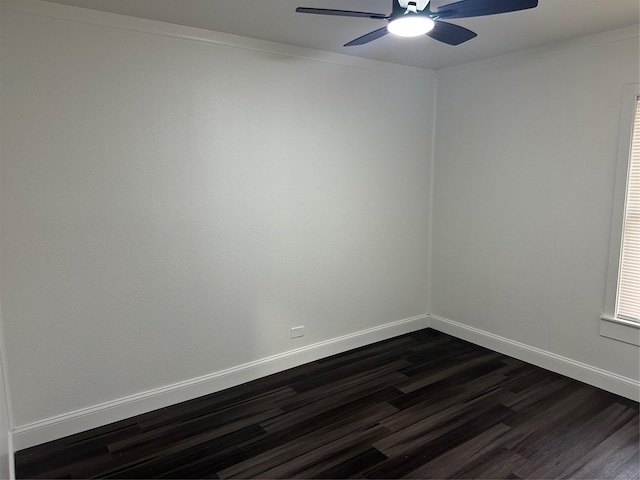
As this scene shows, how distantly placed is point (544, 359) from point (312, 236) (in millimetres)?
2131

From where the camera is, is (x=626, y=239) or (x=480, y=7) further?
(x=626, y=239)

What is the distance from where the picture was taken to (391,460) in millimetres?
2463

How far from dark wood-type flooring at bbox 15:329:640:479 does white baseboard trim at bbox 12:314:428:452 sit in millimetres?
54

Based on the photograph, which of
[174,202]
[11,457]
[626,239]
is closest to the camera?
[11,457]

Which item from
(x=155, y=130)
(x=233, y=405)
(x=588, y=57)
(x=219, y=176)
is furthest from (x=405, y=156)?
(x=233, y=405)

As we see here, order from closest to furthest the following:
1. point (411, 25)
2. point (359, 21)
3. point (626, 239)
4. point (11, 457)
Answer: point (411, 25) < point (11, 457) < point (359, 21) < point (626, 239)

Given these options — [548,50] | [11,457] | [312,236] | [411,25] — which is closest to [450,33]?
[411,25]

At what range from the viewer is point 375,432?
8.96ft

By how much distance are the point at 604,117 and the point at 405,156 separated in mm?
1591

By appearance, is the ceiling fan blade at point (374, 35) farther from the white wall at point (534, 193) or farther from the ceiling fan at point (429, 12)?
the white wall at point (534, 193)

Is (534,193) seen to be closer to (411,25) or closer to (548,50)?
(548,50)

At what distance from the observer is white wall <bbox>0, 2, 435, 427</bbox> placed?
2500 millimetres

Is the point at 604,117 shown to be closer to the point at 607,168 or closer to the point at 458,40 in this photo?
the point at 607,168

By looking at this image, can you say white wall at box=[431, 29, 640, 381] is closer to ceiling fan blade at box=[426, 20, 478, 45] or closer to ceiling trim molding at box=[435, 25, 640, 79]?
ceiling trim molding at box=[435, 25, 640, 79]
